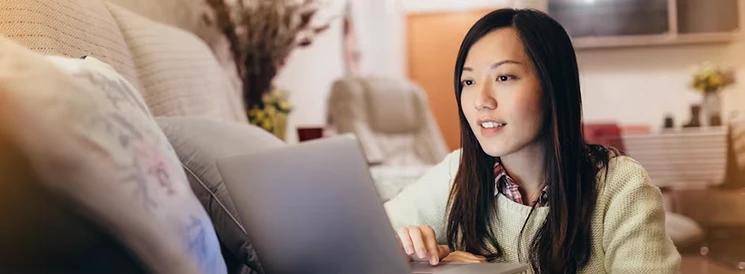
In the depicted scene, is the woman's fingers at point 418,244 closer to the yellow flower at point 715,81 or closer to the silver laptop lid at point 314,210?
the silver laptop lid at point 314,210

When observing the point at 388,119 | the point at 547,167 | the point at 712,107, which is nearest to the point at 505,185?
the point at 547,167

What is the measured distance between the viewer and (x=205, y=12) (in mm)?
2717

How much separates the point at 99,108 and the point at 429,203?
25.8 inches

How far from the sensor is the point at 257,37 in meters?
2.66

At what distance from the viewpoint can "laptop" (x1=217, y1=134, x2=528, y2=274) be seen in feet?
2.60

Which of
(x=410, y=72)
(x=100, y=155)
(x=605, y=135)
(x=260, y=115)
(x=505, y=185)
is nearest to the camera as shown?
(x=100, y=155)

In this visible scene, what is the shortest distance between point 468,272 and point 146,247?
0.41 m

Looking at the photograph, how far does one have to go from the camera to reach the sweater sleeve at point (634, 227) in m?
0.94

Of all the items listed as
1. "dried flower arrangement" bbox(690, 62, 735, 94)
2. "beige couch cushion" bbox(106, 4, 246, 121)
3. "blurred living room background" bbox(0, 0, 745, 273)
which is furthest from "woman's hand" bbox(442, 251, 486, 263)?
"dried flower arrangement" bbox(690, 62, 735, 94)

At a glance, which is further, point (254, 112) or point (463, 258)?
point (254, 112)

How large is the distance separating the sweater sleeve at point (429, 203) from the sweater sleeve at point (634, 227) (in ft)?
0.86

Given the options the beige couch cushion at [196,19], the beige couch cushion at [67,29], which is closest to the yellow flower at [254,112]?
the beige couch cushion at [196,19]

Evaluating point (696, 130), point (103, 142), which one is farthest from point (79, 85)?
point (696, 130)

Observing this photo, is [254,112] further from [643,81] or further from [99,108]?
[643,81]
